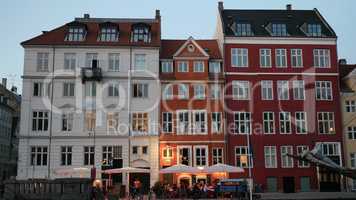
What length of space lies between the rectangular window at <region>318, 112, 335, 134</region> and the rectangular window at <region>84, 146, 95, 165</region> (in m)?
25.7

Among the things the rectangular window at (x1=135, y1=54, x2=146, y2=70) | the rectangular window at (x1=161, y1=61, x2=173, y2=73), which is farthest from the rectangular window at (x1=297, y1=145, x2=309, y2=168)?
the rectangular window at (x1=135, y1=54, x2=146, y2=70)

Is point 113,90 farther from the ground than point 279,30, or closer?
closer

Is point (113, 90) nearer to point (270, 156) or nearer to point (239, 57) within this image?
point (239, 57)

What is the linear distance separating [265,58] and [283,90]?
Result: 4.30 meters

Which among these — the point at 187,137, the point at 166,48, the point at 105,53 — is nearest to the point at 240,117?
the point at 187,137

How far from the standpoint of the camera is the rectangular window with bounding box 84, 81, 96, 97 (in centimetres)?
5275

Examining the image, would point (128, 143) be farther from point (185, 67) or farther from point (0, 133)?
point (0, 133)

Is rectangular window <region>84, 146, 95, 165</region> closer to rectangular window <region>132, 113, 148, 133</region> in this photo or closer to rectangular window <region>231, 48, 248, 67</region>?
rectangular window <region>132, 113, 148, 133</region>

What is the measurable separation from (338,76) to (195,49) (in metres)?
17.1

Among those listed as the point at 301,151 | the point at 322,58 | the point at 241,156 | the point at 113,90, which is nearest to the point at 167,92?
the point at 113,90

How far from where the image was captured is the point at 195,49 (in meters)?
55.0

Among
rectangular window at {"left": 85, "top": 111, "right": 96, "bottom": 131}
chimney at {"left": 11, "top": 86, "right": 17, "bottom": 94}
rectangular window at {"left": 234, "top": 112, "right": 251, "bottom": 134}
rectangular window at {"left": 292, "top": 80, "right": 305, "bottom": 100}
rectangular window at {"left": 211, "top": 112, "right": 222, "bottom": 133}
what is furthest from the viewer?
chimney at {"left": 11, "top": 86, "right": 17, "bottom": 94}

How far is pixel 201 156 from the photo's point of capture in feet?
173

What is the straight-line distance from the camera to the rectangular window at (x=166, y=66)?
54.6 metres
